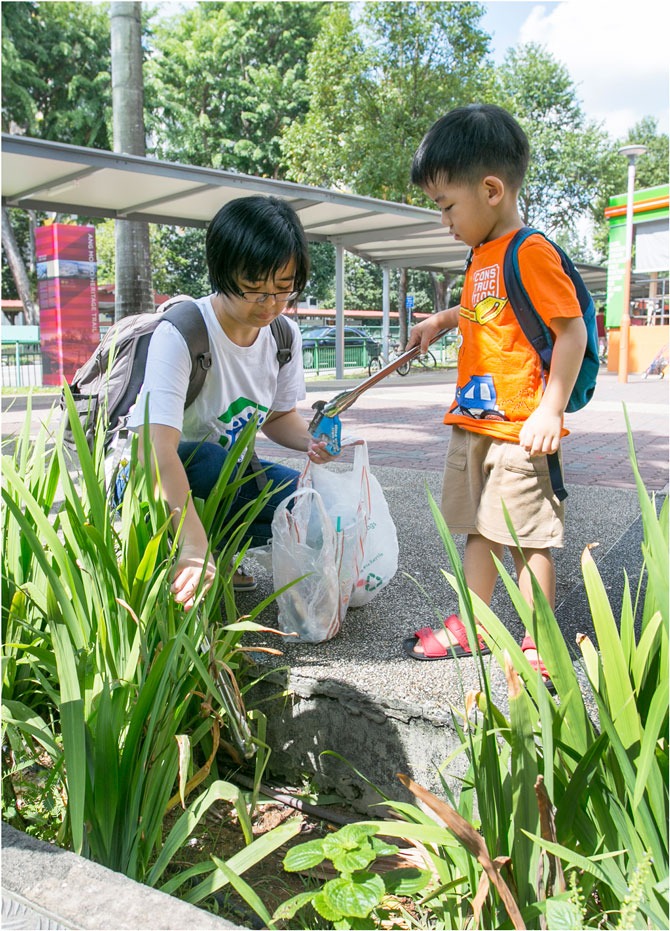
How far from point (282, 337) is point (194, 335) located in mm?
442

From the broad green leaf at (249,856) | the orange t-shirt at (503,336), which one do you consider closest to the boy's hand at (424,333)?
the orange t-shirt at (503,336)

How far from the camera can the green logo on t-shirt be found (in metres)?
2.37

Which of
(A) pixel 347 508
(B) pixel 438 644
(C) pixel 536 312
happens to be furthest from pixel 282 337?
(B) pixel 438 644

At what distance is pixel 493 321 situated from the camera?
2.08 meters

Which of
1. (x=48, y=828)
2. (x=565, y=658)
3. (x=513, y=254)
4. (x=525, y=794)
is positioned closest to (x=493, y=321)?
(x=513, y=254)

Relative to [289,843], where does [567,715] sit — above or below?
above

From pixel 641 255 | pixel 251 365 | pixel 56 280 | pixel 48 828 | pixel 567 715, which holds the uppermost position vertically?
pixel 641 255

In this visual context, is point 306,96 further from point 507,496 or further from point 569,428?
point 507,496

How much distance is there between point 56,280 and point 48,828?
10995mm

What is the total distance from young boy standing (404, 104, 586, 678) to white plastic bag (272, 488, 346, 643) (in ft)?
0.81

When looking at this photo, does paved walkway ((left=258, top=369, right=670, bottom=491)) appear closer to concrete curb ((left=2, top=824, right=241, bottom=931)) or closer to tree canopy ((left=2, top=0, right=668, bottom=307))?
concrete curb ((left=2, top=824, right=241, bottom=931))

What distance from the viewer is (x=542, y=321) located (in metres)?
1.98

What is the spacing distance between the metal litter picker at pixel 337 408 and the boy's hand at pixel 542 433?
475 millimetres

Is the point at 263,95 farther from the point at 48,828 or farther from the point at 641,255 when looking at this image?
the point at 48,828
